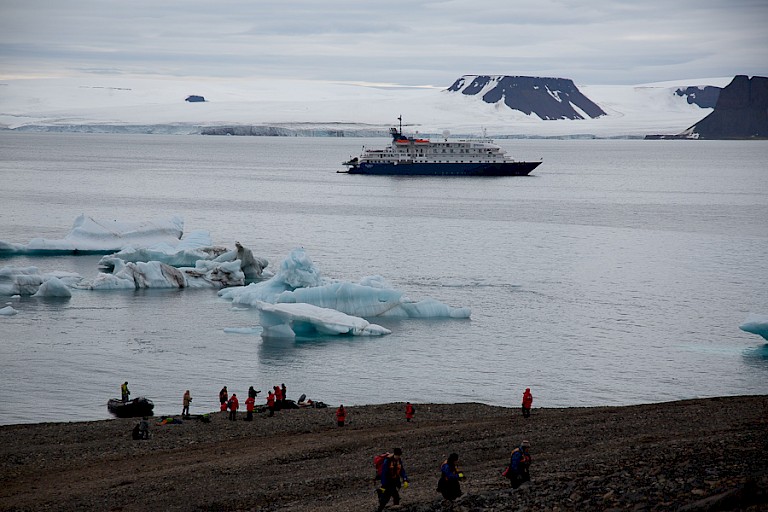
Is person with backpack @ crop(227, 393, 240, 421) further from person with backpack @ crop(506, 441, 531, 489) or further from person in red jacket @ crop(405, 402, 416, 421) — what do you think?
person with backpack @ crop(506, 441, 531, 489)

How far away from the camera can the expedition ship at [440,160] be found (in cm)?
10900

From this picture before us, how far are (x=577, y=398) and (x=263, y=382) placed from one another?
23.5 feet

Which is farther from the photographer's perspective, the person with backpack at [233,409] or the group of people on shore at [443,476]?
the person with backpack at [233,409]

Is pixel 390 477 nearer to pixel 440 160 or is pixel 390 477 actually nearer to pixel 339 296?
pixel 339 296

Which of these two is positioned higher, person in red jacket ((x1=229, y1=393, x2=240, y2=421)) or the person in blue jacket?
the person in blue jacket

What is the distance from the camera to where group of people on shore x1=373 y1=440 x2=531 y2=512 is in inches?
462

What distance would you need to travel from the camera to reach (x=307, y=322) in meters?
28.7

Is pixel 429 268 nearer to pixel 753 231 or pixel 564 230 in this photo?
pixel 564 230

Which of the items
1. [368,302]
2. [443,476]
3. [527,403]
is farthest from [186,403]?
[368,302]

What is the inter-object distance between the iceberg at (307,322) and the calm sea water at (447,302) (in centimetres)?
50

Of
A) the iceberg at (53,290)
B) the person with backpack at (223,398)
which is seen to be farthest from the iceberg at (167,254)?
the person with backpack at (223,398)

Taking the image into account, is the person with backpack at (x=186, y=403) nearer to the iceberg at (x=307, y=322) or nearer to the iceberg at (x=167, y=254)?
the iceberg at (x=307, y=322)

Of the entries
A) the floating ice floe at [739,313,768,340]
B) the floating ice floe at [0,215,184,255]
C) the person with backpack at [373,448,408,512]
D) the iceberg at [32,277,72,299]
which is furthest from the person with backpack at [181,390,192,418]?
the floating ice floe at [0,215,184,255]

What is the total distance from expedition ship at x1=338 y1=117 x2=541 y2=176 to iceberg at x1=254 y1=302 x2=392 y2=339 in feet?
265
